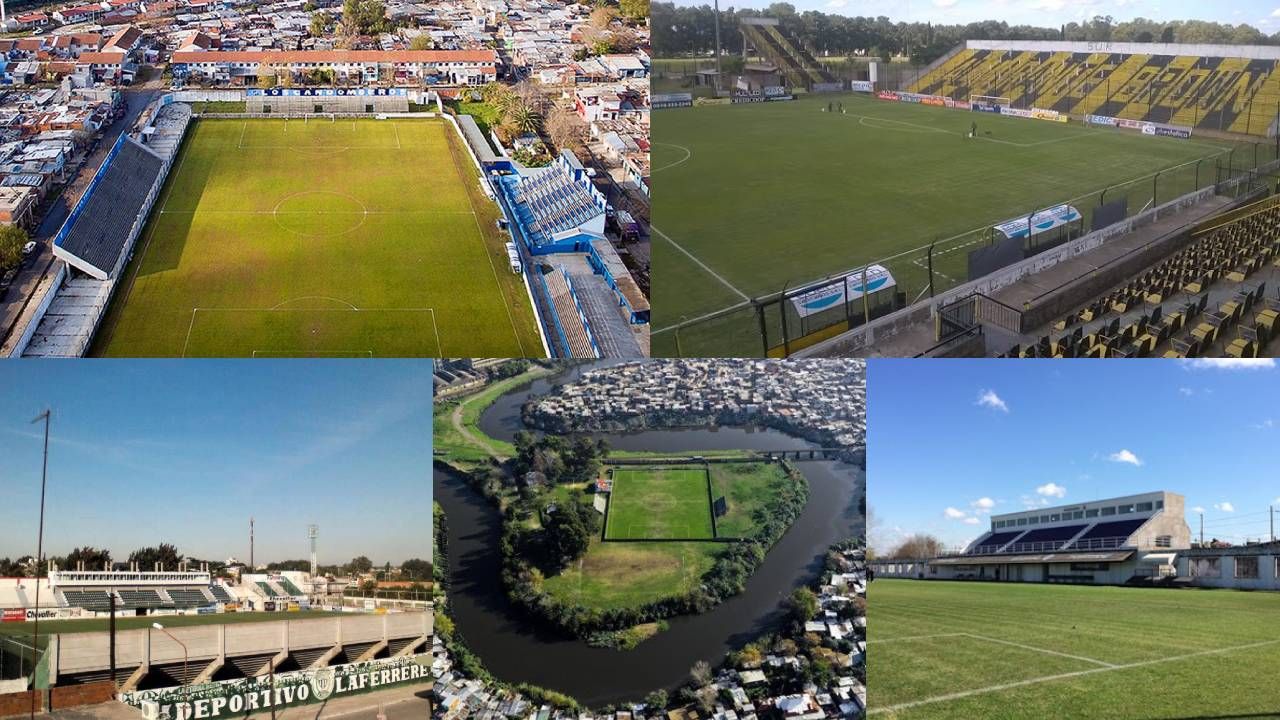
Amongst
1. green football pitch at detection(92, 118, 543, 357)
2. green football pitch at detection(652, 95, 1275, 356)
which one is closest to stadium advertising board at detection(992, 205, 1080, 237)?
green football pitch at detection(652, 95, 1275, 356)

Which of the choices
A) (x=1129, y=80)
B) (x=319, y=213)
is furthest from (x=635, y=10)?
(x=1129, y=80)

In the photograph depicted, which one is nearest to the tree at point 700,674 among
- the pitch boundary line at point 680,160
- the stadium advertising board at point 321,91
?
the pitch boundary line at point 680,160

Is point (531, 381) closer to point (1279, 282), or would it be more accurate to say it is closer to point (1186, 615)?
point (1186, 615)

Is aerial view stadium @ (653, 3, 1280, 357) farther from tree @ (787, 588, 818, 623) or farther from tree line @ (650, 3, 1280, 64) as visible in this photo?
tree @ (787, 588, 818, 623)

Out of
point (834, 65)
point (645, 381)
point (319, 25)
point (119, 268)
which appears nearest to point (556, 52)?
point (319, 25)

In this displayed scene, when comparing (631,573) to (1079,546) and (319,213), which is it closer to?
(1079,546)

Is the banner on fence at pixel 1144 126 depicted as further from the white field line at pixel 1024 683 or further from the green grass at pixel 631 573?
the green grass at pixel 631 573
